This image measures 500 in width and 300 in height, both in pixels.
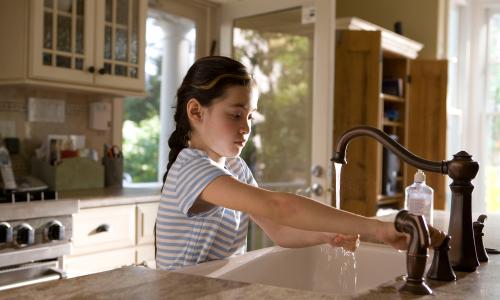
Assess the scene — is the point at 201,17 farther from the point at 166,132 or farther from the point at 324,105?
the point at 324,105

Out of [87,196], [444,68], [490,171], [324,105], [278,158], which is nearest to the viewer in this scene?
[87,196]

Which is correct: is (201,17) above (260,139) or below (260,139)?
above

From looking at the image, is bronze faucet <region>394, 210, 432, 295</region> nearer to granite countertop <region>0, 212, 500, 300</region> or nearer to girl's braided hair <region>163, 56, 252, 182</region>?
granite countertop <region>0, 212, 500, 300</region>

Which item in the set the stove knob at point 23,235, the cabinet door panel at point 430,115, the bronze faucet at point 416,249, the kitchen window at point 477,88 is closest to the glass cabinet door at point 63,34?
the stove knob at point 23,235

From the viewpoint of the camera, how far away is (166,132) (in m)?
4.32

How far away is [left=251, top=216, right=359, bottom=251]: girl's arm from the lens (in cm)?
122

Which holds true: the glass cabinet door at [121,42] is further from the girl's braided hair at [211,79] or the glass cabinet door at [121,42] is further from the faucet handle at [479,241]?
the faucet handle at [479,241]

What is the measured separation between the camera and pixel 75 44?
9.60ft

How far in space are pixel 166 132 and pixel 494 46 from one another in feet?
11.0

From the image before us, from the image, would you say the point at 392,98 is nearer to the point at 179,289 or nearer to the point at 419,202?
the point at 419,202

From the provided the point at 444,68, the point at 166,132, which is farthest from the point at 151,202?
the point at 444,68

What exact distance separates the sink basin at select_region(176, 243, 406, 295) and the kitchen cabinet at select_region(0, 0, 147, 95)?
1.82 meters

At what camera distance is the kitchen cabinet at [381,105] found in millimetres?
4262

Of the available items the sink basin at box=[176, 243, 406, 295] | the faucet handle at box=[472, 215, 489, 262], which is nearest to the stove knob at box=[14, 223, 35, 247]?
the sink basin at box=[176, 243, 406, 295]
